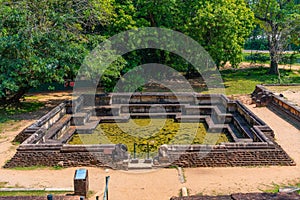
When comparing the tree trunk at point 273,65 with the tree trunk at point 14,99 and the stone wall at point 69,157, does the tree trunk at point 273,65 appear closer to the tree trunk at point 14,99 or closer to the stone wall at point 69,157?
the tree trunk at point 14,99

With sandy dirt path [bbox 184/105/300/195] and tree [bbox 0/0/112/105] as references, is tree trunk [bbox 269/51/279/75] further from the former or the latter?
sandy dirt path [bbox 184/105/300/195]

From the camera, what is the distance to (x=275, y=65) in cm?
2853

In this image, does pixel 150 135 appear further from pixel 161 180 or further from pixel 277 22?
pixel 277 22

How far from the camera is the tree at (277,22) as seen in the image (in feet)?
88.3

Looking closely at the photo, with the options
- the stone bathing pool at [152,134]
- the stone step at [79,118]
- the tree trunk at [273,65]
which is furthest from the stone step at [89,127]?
the tree trunk at [273,65]

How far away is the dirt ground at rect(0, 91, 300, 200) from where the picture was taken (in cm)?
939

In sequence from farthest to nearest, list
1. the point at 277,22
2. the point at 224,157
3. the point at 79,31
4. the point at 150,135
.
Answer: the point at 277,22 < the point at 79,31 < the point at 150,135 < the point at 224,157

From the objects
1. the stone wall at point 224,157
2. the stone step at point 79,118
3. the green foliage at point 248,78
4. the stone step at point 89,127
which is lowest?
the stone wall at point 224,157

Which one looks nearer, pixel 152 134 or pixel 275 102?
pixel 152 134

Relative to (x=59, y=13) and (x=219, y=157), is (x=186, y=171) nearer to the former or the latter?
(x=219, y=157)

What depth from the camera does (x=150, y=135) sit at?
14.6 m

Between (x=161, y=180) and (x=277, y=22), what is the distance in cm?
2186

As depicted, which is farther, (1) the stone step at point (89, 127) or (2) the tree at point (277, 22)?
(2) the tree at point (277, 22)

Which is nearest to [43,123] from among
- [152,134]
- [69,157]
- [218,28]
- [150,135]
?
[69,157]
